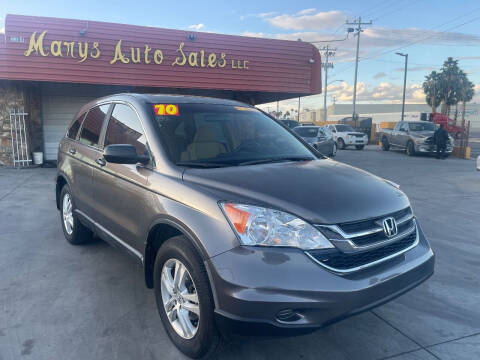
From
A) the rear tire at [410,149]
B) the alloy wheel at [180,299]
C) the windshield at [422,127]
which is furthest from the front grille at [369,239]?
the windshield at [422,127]

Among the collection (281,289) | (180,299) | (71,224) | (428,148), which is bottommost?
(71,224)

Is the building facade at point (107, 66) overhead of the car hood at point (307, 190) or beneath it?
overhead

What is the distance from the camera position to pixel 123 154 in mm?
2945

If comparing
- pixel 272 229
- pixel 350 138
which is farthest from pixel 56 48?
pixel 350 138

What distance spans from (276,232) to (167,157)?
3.77 ft

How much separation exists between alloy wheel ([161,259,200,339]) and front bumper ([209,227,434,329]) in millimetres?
350

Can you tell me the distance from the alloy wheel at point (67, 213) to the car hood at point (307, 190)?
2734 mm

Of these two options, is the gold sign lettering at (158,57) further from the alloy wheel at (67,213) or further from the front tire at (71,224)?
the alloy wheel at (67,213)

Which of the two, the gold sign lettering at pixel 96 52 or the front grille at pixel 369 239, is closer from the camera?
the front grille at pixel 369 239

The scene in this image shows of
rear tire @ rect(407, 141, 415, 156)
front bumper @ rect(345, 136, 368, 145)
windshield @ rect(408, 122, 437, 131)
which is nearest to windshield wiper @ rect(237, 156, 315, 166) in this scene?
rear tire @ rect(407, 141, 415, 156)

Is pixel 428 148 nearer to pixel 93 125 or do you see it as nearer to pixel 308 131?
pixel 308 131

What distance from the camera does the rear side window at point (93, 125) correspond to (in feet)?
13.3

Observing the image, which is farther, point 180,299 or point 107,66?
point 107,66

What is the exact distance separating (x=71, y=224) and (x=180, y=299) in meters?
2.80
